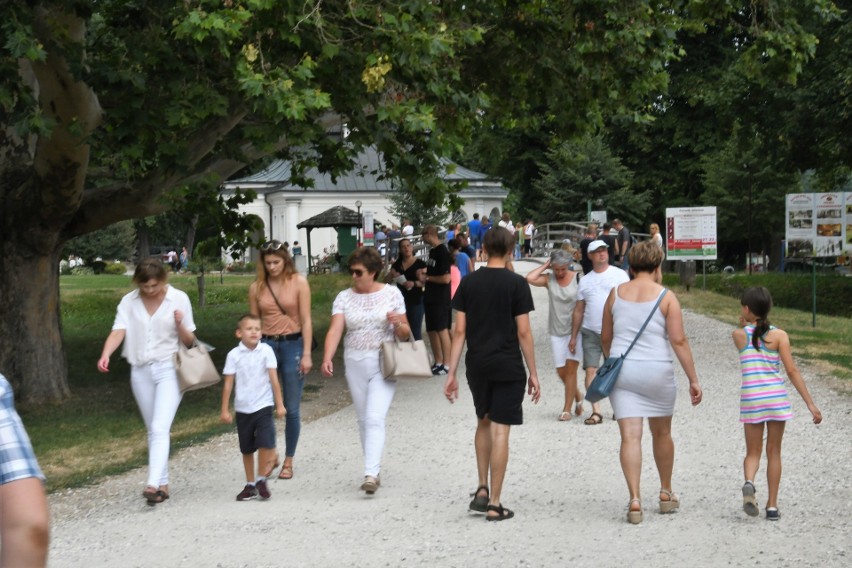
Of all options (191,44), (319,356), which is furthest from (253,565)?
(319,356)

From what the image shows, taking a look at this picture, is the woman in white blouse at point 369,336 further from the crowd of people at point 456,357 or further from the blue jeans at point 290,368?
the blue jeans at point 290,368

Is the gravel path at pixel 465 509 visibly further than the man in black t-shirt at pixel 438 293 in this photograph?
No

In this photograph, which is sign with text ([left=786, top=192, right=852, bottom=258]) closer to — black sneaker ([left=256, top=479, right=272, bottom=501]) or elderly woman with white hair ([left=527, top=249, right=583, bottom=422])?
elderly woman with white hair ([left=527, top=249, right=583, bottom=422])

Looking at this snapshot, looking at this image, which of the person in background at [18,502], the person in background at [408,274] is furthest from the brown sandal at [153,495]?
the person in background at [408,274]

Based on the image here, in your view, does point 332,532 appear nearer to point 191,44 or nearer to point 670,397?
point 670,397

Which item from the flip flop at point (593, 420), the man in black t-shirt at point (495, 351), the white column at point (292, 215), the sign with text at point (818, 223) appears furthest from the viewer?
the white column at point (292, 215)

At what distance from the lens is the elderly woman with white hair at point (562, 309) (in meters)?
11.5

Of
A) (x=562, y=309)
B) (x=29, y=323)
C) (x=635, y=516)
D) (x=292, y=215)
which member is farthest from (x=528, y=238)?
(x=635, y=516)

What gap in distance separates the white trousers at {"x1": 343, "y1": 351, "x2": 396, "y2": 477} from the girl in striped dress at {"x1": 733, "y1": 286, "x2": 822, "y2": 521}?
7.85 feet

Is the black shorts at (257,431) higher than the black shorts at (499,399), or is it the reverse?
the black shorts at (499,399)

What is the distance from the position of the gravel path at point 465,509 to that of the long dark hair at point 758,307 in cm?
109

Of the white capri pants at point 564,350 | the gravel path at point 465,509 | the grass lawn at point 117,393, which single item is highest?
the white capri pants at point 564,350

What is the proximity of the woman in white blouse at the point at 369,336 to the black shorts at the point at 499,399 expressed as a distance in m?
0.97

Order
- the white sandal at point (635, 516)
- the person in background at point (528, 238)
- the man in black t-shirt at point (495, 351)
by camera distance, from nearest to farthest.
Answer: the white sandal at point (635, 516)
the man in black t-shirt at point (495, 351)
the person in background at point (528, 238)
